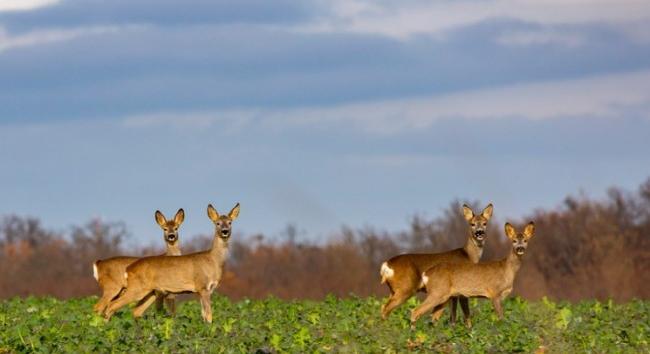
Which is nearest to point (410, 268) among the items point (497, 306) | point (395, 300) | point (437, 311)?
point (395, 300)

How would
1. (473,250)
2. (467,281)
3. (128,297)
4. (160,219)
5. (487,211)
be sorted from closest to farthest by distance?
(467,281), (128,297), (487,211), (473,250), (160,219)

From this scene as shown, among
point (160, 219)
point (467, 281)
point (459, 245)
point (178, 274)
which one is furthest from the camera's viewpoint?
point (459, 245)

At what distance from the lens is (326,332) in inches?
750

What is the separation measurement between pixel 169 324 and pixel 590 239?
35048 mm

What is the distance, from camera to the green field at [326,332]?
17547 mm

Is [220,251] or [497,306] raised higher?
[220,251]

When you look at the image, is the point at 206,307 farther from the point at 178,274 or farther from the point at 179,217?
the point at 179,217

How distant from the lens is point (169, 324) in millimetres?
19297

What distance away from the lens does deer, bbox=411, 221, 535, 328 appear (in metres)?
20.4

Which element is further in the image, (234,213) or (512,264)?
(234,213)

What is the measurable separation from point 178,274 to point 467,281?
4.28 metres

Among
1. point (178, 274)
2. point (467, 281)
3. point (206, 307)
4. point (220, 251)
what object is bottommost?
point (467, 281)

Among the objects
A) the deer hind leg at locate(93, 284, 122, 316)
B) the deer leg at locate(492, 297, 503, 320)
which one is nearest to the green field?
the deer leg at locate(492, 297, 503, 320)

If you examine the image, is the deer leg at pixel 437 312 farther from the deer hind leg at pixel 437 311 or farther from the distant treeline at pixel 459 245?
the distant treeline at pixel 459 245
